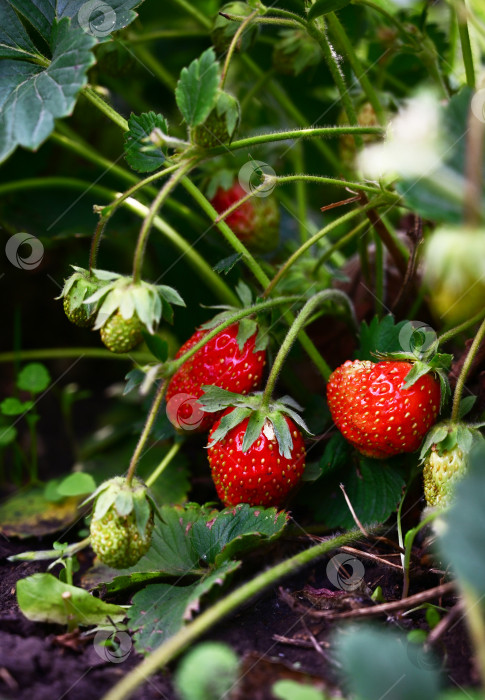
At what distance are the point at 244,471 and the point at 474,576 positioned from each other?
402 mm

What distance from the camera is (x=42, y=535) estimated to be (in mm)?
1062

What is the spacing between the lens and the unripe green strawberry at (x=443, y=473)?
74cm

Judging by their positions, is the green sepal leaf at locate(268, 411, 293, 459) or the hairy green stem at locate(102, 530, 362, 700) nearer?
the hairy green stem at locate(102, 530, 362, 700)

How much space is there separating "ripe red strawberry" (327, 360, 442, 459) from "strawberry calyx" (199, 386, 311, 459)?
0.06m

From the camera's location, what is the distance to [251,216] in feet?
3.89

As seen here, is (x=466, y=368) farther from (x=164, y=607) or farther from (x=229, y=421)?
(x=164, y=607)

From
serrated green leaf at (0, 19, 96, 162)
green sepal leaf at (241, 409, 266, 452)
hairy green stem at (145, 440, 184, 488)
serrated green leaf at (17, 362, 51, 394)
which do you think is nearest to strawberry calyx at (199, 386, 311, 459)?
green sepal leaf at (241, 409, 266, 452)

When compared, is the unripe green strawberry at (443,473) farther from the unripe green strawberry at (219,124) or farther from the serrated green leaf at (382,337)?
the unripe green strawberry at (219,124)

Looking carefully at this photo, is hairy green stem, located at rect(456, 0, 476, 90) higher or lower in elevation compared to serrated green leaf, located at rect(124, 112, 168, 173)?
lower

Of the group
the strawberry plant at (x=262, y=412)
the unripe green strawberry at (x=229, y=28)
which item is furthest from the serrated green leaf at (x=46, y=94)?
the unripe green strawberry at (x=229, y=28)

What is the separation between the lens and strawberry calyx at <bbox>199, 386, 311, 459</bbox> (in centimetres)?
83

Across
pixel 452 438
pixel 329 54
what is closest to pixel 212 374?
pixel 452 438

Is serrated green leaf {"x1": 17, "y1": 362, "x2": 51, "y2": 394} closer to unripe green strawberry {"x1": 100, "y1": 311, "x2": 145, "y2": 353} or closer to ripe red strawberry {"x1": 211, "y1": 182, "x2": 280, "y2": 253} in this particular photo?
ripe red strawberry {"x1": 211, "y1": 182, "x2": 280, "y2": 253}

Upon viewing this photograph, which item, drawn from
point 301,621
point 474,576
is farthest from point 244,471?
point 474,576
